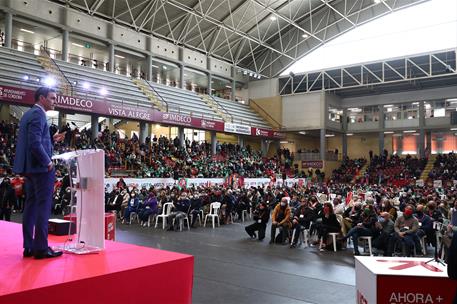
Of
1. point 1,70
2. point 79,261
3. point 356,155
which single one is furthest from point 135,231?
point 356,155

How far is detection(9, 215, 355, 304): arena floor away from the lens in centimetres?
513

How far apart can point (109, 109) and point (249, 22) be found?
15.0 m

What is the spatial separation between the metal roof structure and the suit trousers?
923 inches

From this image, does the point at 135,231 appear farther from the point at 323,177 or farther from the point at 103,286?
the point at 323,177

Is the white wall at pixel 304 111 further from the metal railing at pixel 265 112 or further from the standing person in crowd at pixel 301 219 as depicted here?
the standing person in crowd at pixel 301 219

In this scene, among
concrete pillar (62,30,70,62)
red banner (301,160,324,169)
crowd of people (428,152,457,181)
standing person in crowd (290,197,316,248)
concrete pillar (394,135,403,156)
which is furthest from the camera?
concrete pillar (394,135,403,156)

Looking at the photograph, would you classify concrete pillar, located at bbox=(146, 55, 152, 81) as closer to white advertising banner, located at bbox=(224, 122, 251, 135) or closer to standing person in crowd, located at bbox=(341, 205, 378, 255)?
white advertising banner, located at bbox=(224, 122, 251, 135)

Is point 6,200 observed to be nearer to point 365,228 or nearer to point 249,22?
point 365,228

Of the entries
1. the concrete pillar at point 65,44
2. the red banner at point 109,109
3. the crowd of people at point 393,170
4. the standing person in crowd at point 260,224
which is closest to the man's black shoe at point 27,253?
the standing person in crowd at point 260,224

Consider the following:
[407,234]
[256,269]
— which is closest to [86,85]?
[256,269]

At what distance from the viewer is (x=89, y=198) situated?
3.58 meters

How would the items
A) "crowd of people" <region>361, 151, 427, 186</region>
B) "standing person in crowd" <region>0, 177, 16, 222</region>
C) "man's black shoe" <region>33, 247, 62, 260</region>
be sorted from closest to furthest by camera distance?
"man's black shoe" <region>33, 247, 62, 260</region> < "standing person in crowd" <region>0, 177, 16, 222</region> < "crowd of people" <region>361, 151, 427, 186</region>

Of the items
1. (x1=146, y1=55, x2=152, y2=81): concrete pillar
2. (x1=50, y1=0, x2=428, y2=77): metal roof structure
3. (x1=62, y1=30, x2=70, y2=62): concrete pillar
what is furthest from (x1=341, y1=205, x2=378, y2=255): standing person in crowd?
(x1=146, y1=55, x2=152, y2=81): concrete pillar

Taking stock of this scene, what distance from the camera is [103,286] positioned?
2701 millimetres
